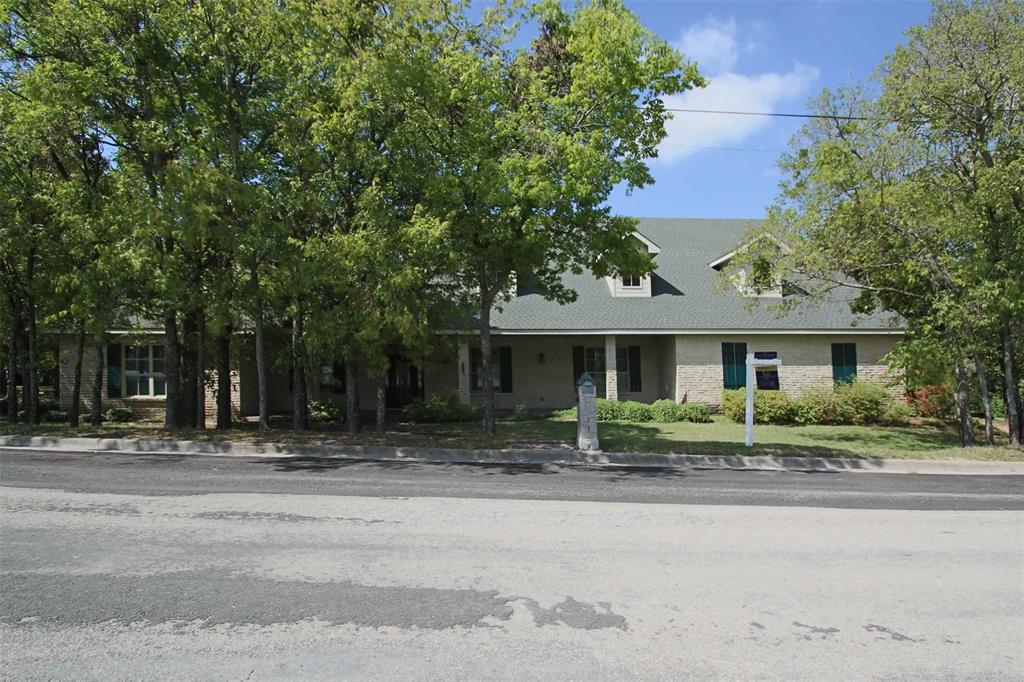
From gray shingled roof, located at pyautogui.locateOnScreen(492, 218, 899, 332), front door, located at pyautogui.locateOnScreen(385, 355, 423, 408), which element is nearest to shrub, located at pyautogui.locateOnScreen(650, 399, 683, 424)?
gray shingled roof, located at pyautogui.locateOnScreen(492, 218, 899, 332)

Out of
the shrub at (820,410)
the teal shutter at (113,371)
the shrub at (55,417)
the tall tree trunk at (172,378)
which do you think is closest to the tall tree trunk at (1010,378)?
the shrub at (820,410)

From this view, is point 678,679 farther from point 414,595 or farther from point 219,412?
point 219,412

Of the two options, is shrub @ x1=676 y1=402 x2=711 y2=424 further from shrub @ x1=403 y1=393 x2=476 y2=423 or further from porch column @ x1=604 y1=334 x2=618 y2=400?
shrub @ x1=403 y1=393 x2=476 y2=423

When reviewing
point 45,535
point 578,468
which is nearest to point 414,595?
point 45,535

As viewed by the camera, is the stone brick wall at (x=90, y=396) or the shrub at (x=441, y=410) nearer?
the shrub at (x=441, y=410)

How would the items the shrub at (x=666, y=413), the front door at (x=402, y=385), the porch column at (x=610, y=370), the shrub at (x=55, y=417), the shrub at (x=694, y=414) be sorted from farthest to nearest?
1. the front door at (x=402, y=385)
2. the porch column at (x=610, y=370)
3. the shrub at (x=55, y=417)
4. the shrub at (x=694, y=414)
5. the shrub at (x=666, y=413)

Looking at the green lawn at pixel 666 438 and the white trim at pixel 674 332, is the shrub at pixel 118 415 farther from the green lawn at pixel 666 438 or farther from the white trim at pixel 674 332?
the white trim at pixel 674 332

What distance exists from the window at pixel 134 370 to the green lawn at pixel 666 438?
19.3 ft

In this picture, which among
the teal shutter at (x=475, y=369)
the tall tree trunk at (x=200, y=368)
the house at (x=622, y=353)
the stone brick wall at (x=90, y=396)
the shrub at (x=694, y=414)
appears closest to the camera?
the tall tree trunk at (x=200, y=368)

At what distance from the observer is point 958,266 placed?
575 inches

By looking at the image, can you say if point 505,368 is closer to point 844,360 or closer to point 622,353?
point 622,353

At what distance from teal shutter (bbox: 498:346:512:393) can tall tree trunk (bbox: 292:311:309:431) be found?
8081 mm

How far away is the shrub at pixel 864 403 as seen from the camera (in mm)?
20562

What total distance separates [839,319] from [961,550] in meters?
18.4
